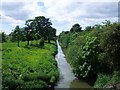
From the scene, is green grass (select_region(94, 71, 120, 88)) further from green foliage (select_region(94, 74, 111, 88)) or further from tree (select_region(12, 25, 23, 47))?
tree (select_region(12, 25, 23, 47))

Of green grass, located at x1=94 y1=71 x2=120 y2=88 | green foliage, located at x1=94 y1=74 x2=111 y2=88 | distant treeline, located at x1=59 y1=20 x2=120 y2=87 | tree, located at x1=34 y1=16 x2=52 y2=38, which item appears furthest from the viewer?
tree, located at x1=34 y1=16 x2=52 y2=38

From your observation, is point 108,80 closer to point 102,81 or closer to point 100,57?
point 102,81

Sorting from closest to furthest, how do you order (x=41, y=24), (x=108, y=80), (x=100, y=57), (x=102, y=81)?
(x=108, y=80) → (x=102, y=81) → (x=100, y=57) → (x=41, y=24)

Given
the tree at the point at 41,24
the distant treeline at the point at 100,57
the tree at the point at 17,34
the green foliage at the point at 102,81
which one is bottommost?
the green foliage at the point at 102,81

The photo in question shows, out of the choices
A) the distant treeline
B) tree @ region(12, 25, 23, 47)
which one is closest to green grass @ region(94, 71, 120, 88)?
the distant treeline

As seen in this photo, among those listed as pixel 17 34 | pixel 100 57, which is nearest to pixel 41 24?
pixel 17 34

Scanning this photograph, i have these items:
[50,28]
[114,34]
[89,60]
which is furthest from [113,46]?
[50,28]

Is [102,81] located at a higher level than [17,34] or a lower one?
lower

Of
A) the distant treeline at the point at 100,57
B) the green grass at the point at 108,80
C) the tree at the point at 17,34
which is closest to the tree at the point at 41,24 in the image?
the tree at the point at 17,34

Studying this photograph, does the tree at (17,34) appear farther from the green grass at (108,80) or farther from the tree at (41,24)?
the green grass at (108,80)

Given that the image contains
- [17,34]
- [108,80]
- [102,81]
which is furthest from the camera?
[17,34]

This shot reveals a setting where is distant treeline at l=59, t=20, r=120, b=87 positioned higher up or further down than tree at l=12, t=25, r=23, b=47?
further down

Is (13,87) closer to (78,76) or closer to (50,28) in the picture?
(78,76)

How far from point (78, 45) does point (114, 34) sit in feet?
33.5
